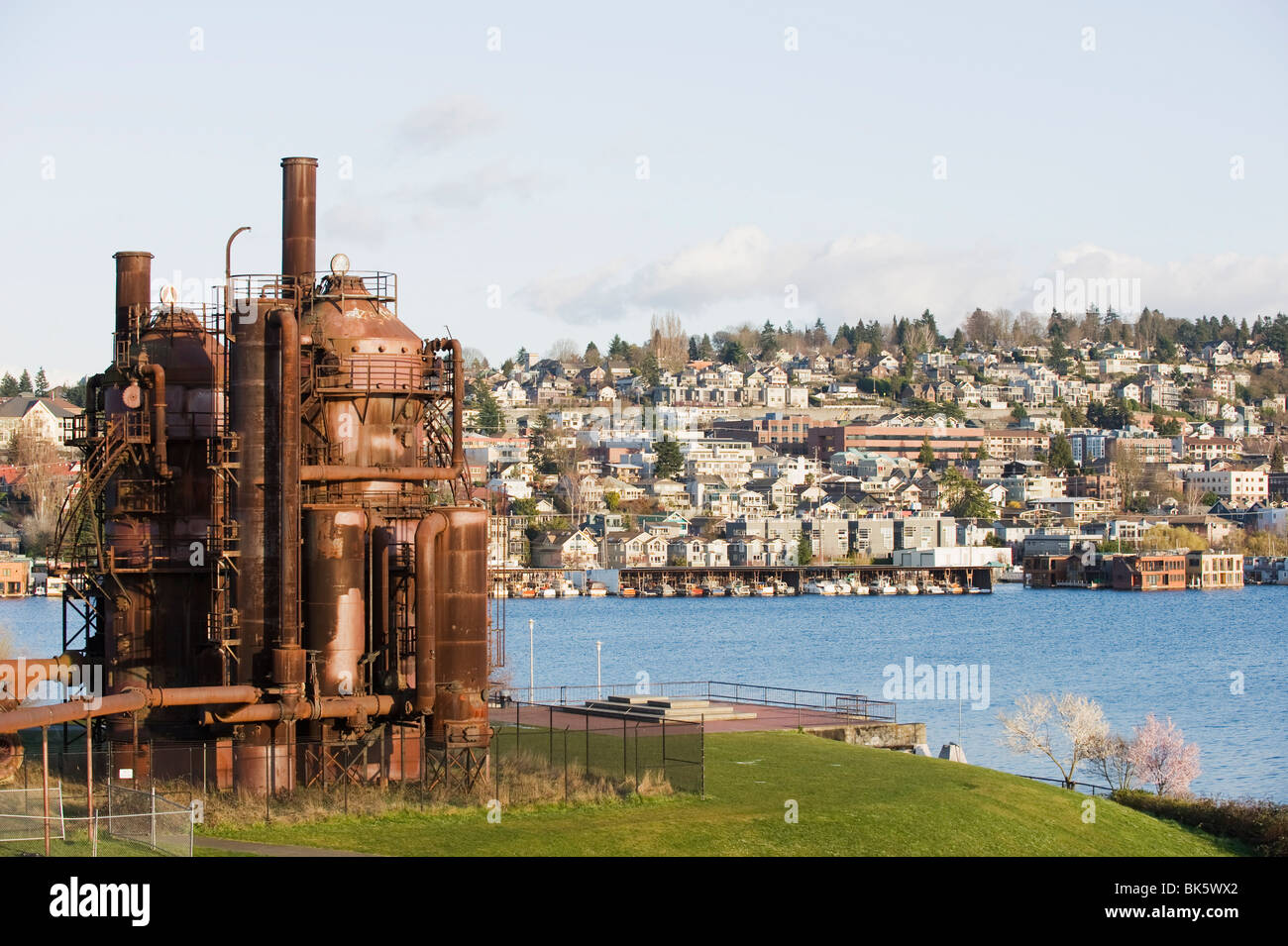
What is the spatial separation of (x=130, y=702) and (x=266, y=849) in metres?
5.11

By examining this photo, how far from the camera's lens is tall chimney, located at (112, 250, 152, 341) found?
44.6 meters

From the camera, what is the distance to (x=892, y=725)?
54.9m

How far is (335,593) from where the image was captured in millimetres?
39656

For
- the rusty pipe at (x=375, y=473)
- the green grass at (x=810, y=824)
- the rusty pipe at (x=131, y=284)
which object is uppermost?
the rusty pipe at (x=131, y=284)

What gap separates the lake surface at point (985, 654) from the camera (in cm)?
8006

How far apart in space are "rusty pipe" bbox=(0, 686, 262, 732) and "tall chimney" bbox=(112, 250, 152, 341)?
35.7 feet

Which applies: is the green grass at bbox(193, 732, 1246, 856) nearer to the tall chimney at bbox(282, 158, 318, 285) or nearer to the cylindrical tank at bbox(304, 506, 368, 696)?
the cylindrical tank at bbox(304, 506, 368, 696)

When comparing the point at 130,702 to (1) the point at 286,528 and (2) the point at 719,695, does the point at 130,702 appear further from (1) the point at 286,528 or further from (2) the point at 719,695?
(2) the point at 719,695

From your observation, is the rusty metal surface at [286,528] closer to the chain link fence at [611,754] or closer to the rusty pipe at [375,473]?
the rusty pipe at [375,473]

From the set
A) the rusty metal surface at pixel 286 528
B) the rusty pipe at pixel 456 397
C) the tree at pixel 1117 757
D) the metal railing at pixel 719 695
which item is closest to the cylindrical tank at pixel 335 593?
the rusty metal surface at pixel 286 528

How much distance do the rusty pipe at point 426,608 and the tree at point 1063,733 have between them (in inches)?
801

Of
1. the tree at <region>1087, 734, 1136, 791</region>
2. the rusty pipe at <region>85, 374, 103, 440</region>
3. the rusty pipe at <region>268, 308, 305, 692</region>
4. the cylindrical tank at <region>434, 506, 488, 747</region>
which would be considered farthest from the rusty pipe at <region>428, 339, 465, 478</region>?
the tree at <region>1087, 734, 1136, 791</region>

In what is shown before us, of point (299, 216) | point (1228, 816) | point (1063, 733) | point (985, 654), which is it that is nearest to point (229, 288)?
point (299, 216)
